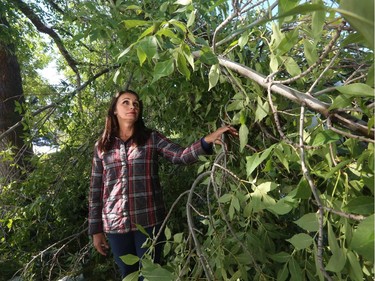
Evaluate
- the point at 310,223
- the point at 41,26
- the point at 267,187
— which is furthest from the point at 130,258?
the point at 41,26

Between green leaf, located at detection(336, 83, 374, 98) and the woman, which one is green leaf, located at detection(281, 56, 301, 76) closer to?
green leaf, located at detection(336, 83, 374, 98)

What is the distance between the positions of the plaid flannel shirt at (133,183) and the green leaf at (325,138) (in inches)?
46.2

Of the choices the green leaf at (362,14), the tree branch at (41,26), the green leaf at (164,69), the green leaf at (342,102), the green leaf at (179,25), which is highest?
the tree branch at (41,26)

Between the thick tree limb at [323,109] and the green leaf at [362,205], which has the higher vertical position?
the thick tree limb at [323,109]

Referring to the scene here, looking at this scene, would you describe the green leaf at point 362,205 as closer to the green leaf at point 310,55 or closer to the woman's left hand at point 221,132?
the green leaf at point 310,55

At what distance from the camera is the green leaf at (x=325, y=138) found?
782 mm

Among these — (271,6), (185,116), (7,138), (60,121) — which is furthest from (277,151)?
(7,138)

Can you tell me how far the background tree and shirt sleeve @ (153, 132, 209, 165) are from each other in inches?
4.2

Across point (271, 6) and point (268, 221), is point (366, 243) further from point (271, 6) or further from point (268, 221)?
point (268, 221)

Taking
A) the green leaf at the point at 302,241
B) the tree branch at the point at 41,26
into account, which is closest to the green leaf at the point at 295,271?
the green leaf at the point at 302,241

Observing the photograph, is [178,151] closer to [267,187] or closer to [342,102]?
[267,187]

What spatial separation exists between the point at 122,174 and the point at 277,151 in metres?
1.31

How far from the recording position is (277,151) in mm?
886

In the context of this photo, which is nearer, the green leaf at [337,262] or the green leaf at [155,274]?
the green leaf at [337,262]
